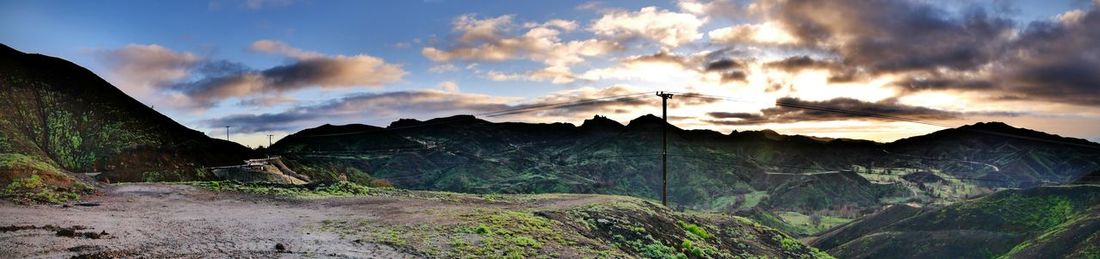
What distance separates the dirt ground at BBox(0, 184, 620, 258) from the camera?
18.7 metres

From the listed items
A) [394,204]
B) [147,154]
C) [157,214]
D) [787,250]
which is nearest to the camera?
[157,214]

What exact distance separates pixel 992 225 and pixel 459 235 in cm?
15133

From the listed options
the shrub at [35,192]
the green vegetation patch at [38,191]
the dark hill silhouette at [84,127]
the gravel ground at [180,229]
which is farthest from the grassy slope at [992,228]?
the dark hill silhouette at [84,127]

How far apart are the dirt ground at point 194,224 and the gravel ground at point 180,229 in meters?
0.02

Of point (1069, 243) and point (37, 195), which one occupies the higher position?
point (37, 195)

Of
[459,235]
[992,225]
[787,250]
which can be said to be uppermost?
[459,235]

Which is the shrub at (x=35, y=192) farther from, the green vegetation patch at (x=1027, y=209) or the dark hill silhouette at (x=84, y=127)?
the green vegetation patch at (x=1027, y=209)

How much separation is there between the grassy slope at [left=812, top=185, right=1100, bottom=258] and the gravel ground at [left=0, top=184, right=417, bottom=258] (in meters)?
119

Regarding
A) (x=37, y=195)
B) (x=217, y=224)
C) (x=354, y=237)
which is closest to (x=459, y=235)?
(x=354, y=237)

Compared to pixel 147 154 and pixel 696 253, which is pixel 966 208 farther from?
pixel 147 154

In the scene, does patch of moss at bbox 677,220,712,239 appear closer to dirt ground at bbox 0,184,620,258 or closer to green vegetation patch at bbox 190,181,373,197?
dirt ground at bbox 0,184,620,258

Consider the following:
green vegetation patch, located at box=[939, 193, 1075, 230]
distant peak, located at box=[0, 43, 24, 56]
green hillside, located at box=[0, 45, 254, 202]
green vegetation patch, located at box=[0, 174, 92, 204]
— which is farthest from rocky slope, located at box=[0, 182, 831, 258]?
green vegetation patch, located at box=[939, 193, 1075, 230]

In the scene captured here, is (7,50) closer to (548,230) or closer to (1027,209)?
(548,230)

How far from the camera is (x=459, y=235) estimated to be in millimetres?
22344
